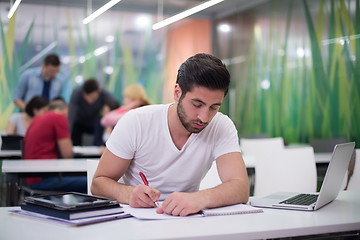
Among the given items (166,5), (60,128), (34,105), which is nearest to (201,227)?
(60,128)

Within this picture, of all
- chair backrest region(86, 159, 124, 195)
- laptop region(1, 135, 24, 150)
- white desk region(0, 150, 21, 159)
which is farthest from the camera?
laptop region(1, 135, 24, 150)

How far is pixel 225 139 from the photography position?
98.2 inches

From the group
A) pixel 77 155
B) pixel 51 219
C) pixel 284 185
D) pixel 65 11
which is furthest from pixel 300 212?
pixel 65 11

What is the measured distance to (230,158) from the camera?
2.45 meters

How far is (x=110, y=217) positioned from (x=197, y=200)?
0.33 metres

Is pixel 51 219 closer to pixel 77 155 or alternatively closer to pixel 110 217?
pixel 110 217

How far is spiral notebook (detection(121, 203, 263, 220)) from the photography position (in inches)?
76.1

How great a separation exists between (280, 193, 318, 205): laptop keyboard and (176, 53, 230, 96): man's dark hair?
0.53 meters

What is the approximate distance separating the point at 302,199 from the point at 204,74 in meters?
0.68

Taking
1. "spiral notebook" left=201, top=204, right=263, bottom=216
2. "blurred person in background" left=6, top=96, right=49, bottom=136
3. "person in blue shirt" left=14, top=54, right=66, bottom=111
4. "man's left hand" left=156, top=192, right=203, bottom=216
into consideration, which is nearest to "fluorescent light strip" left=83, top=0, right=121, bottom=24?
"person in blue shirt" left=14, top=54, right=66, bottom=111

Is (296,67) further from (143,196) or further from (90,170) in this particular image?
(143,196)

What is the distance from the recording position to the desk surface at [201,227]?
5.42 feet

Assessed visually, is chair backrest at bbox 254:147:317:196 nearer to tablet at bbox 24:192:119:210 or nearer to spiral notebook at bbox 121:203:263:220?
spiral notebook at bbox 121:203:263:220

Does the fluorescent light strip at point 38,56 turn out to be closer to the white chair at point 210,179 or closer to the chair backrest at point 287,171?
the chair backrest at point 287,171
